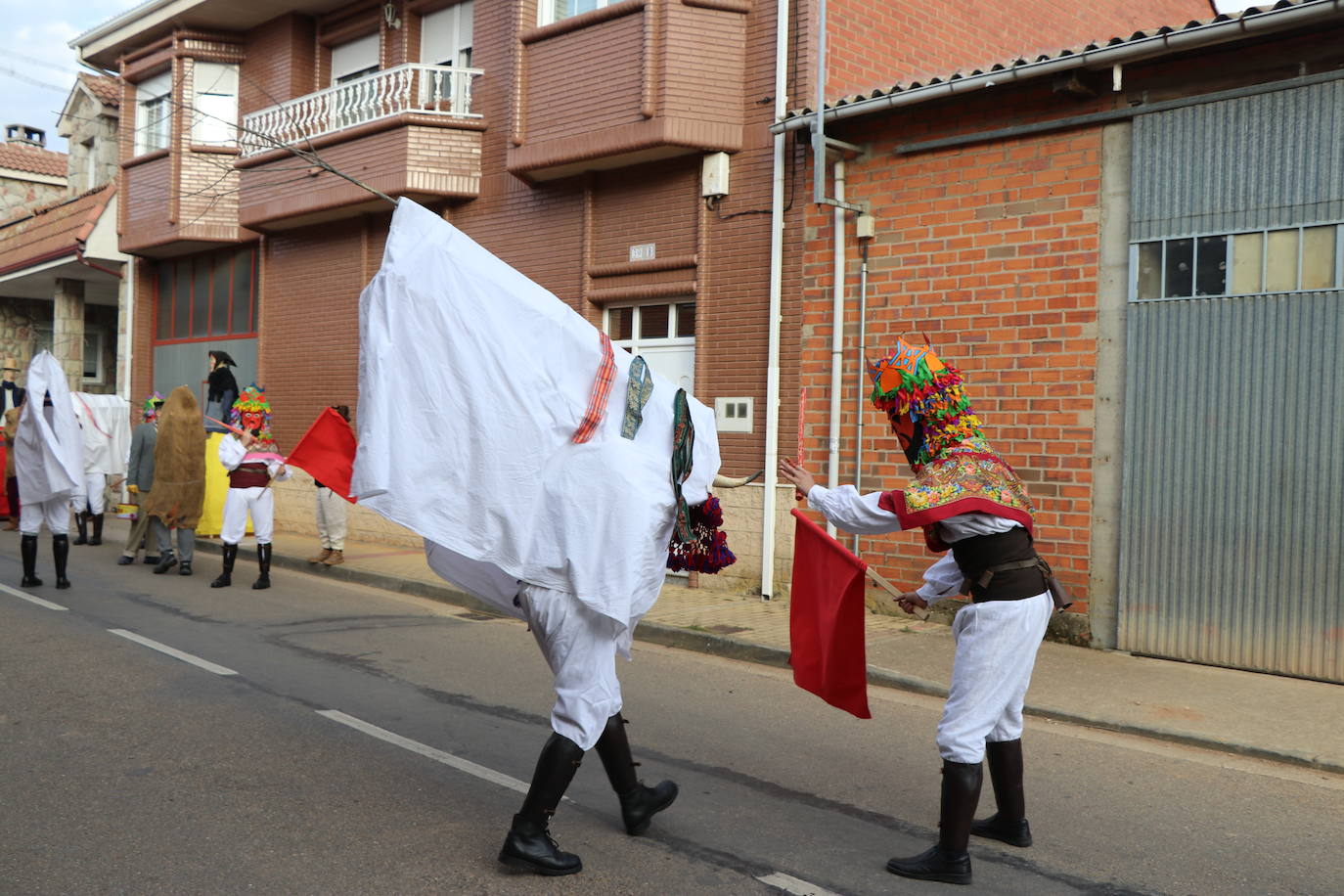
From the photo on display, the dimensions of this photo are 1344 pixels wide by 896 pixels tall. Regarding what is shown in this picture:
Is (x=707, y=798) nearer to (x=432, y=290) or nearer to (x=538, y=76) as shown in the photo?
(x=432, y=290)

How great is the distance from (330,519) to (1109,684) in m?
8.87

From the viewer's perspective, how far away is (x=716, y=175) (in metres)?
11.8

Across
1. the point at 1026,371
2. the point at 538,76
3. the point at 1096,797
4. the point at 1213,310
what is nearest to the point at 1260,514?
the point at 1213,310

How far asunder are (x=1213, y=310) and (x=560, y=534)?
20.4 feet

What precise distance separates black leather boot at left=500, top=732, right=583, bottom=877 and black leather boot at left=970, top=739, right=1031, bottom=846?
5.26ft

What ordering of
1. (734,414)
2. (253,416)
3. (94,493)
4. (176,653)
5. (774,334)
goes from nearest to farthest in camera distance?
(176,653)
(774,334)
(253,416)
(734,414)
(94,493)

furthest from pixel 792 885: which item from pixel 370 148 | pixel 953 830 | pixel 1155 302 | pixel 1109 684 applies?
pixel 370 148

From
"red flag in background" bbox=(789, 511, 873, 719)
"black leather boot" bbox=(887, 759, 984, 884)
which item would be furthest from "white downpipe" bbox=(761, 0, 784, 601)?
"black leather boot" bbox=(887, 759, 984, 884)

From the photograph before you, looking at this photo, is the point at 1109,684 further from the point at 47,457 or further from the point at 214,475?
the point at 214,475

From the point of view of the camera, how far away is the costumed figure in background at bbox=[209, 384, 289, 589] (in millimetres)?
11594

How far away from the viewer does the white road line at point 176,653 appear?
7594 millimetres

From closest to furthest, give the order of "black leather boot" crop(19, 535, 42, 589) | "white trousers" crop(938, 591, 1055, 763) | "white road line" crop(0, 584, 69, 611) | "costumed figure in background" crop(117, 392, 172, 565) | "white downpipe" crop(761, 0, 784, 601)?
"white trousers" crop(938, 591, 1055, 763) < "white road line" crop(0, 584, 69, 611) < "black leather boot" crop(19, 535, 42, 589) < "white downpipe" crop(761, 0, 784, 601) < "costumed figure in background" crop(117, 392, 172, 565)

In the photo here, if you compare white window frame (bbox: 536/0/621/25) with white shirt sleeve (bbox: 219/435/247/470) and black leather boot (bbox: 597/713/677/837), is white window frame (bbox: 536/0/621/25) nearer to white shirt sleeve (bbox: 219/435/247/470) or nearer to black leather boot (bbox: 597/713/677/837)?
white shirt sleeve (bbox: 219/435/247/470)

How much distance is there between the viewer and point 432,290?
13.5 ft
